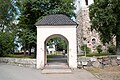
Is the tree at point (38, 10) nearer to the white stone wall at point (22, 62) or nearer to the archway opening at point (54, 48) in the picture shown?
the archway opening at point (54, 48)

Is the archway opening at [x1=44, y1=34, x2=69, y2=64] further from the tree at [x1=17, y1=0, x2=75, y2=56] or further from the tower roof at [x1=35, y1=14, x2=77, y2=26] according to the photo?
the tree at [x1=17, y1=0, x2=75, y2=56]

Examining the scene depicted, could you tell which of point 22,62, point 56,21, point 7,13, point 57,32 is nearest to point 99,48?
point 7,13

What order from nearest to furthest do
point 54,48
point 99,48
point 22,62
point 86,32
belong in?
point 22,62
point 99,48
point 86,32
point 54,48

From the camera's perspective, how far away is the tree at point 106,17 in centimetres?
2410

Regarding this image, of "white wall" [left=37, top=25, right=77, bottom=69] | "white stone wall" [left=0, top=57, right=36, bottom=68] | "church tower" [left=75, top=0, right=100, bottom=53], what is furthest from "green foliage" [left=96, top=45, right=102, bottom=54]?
"white wall" [left=37, top=25, right=77, bottom=69]

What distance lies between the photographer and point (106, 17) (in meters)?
24.1

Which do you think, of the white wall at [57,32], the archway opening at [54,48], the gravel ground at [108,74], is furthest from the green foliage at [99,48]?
the gravel ground at [108,74]

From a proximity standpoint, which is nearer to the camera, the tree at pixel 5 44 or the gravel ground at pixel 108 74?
the gravel ground at pixel 108 74

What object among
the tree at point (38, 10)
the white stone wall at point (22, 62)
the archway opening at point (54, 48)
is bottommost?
the white stone wall at point (22, 62)

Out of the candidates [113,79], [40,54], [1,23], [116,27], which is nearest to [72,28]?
[40,54]

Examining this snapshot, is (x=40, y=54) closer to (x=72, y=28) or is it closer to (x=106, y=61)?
(x=72, y=28)

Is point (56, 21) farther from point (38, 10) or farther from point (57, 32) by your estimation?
point (38, 10)

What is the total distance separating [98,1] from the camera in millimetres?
25703

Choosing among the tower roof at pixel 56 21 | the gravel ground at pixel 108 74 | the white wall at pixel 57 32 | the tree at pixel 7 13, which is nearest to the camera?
the gravel ground at pixel 108 74
